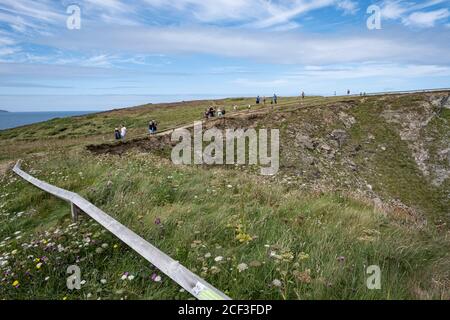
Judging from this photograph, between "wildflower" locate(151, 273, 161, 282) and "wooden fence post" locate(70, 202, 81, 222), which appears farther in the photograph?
"wooden fence post" locate(70, 202, 81, 222)

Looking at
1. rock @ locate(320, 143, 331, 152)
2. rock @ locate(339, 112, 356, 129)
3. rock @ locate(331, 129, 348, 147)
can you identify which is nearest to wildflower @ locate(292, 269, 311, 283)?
rock @ locate(320, 143, 331, 152)

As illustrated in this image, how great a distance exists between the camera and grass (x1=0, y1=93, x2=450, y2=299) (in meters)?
4.18

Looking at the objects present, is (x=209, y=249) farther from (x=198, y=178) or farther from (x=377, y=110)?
(x=377, y=110)

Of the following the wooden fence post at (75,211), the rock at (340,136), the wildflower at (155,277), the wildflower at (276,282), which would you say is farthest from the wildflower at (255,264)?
the rock at (340,136)

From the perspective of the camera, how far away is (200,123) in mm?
39344
